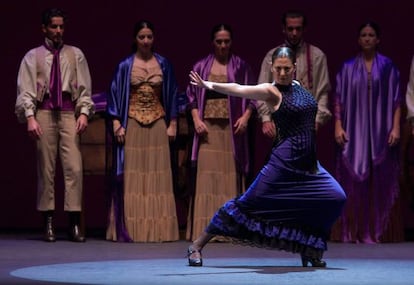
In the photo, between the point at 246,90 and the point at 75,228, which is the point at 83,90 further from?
the point at 246,90

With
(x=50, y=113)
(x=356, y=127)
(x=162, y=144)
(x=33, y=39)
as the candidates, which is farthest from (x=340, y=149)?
(x=33, y=39)

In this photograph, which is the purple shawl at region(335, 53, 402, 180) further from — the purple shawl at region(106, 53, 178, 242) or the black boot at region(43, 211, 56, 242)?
the black boot at region(43, 211, 56, 242)

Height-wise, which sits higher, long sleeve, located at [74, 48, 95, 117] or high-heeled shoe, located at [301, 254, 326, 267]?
long sleeve, located at [74, 48, 95, 117]

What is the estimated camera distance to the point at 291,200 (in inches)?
244

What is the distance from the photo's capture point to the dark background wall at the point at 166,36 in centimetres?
907

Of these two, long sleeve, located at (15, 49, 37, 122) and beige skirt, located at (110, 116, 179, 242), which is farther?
beige skirt, located at (110, 116, 179, 242)

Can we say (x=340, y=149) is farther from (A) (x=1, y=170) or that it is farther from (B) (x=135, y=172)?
(A) (x=1, y=170)

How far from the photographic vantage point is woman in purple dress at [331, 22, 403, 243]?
8.05 m

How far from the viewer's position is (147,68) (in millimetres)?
8023

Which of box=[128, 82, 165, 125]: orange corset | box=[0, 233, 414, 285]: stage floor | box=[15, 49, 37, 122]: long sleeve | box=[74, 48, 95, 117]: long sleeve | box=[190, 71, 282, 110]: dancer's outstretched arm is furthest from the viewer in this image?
box=[128, 82, 165, 125]: orange corset

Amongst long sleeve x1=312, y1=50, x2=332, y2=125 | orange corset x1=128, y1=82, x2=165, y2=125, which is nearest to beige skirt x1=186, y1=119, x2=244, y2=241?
orange corset x1=128, y1=82, x2=165, y2=125

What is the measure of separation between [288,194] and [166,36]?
323 centimetres

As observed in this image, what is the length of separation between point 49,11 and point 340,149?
85.4 inches

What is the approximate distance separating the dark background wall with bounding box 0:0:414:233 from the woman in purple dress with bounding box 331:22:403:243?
3.26 feet
